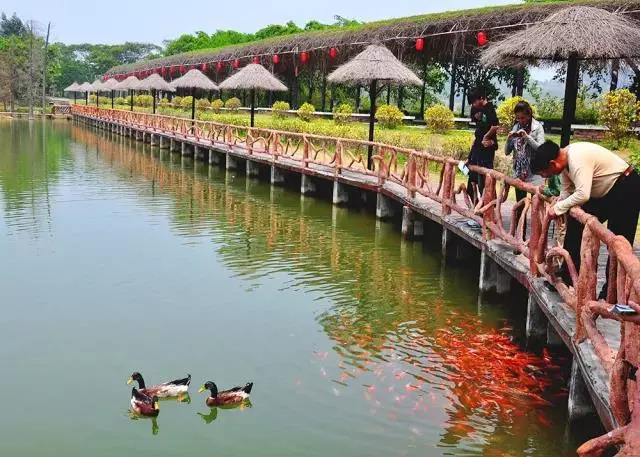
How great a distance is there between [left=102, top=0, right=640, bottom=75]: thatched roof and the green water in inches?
373

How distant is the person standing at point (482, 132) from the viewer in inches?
347

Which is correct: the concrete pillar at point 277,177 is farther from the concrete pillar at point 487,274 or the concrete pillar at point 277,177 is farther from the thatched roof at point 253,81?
the concrete pillar at point 487,274

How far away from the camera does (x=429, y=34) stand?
2281 cm

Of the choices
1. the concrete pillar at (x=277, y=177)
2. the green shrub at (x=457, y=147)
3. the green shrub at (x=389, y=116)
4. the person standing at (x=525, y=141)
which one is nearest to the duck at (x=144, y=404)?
the person standing at (x=525, y=141)

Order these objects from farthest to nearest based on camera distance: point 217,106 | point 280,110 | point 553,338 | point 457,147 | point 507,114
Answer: point 217,106
point 280,110
point 507,114
point 457,147
point 553,338

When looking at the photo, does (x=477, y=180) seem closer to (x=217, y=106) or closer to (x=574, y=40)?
(x=574, y=40)

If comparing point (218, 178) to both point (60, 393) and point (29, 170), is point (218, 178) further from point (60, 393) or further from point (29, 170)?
point (60, 393)

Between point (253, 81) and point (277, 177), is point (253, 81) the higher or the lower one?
the higher one

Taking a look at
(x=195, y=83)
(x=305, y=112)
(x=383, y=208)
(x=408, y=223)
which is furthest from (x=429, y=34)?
(x=408, y=223)

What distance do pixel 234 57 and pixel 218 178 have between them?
738 inches

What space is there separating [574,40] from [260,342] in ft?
18.5

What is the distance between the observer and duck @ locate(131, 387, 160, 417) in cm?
535

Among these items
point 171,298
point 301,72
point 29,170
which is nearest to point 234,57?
point 301,72

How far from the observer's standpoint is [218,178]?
20141 millimetres
